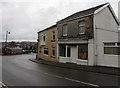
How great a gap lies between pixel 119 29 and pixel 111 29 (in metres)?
2.40

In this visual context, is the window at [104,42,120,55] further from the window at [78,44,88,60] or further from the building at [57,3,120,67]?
the window at [78,44,88,60]

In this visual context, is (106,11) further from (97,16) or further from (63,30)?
(63,30)

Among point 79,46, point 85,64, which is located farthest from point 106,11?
point 85,64

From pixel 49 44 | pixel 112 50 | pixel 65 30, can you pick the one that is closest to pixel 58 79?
pixel 112 50

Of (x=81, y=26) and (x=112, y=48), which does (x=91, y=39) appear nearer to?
(x=112, y=48)

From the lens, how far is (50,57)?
2167 centimetres

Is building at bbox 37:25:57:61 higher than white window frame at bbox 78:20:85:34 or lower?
lower

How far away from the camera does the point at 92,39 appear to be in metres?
14.1

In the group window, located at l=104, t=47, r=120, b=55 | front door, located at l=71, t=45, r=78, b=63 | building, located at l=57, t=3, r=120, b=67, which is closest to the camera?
A: window, located at l=104, t=47, r=120, b=55

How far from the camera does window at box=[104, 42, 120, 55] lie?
42.8 ft

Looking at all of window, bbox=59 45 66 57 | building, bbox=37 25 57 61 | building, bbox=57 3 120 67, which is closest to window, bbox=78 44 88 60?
building, bbox=57 3 120 67

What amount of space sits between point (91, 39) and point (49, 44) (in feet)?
32.0

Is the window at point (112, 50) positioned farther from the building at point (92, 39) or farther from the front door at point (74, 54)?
the front door at point (74, 54)

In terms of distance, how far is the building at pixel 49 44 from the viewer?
2064 centimetres
